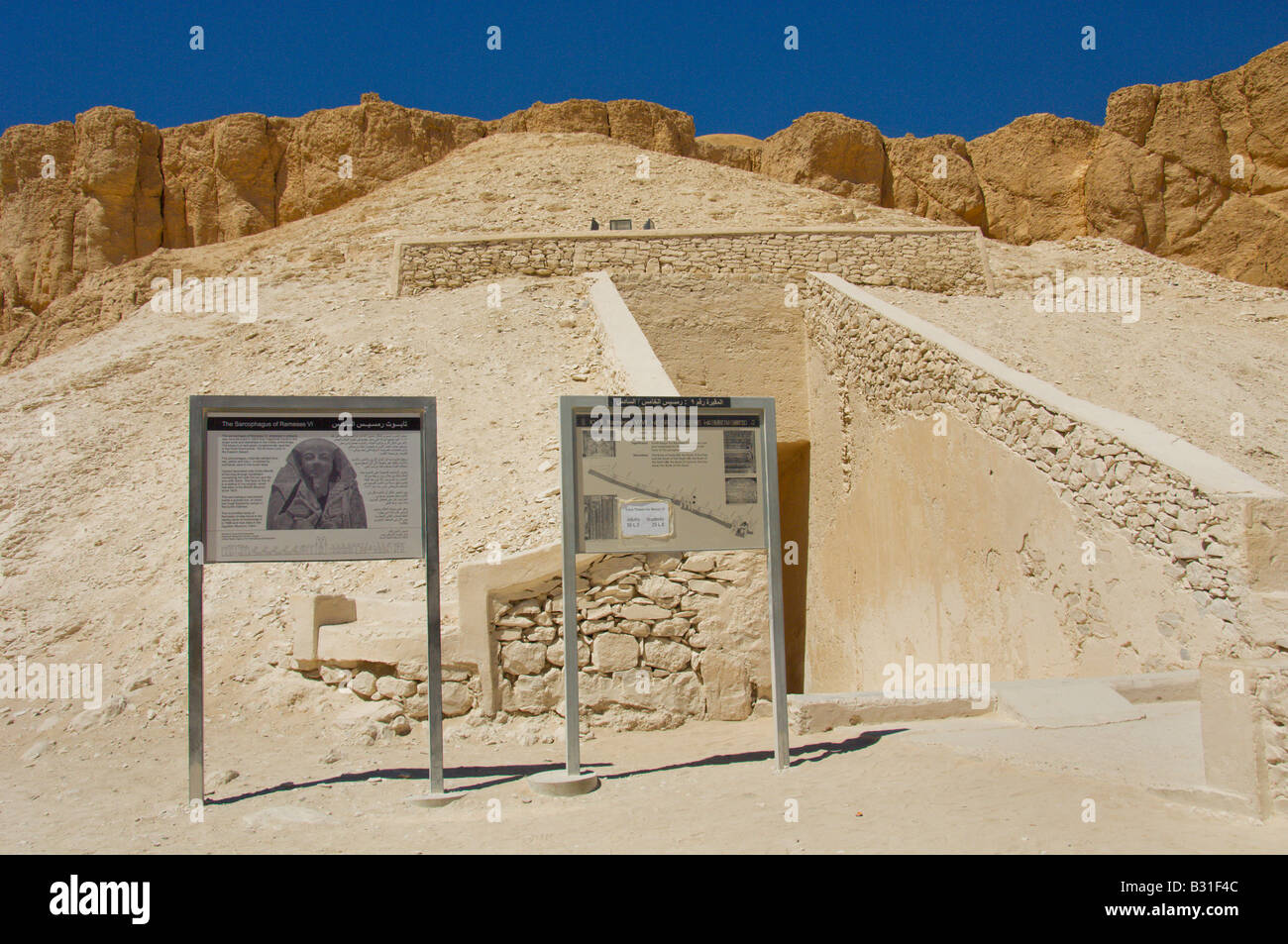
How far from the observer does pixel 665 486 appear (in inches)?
193

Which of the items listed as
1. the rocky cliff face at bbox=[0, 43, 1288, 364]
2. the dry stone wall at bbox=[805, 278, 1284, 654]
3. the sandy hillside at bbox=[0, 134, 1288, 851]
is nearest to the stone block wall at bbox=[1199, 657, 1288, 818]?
the sandy hillside at bbox=[0, 134, 1288, 851]

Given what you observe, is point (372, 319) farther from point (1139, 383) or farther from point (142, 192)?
point (142, 192)

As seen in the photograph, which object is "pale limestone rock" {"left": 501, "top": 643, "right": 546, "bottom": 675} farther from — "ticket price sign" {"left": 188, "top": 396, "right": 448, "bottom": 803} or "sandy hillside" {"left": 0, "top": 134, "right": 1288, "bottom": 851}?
"ticket price sign" {"left": 188, "top": 396, "right": 448, "bottom": 803}

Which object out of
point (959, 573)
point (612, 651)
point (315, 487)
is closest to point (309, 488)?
point (315, 487)

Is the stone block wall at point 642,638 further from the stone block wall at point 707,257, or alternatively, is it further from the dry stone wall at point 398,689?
the stone block wall at point 707,257

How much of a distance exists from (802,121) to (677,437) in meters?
26.0

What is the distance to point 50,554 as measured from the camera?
809 centimetres

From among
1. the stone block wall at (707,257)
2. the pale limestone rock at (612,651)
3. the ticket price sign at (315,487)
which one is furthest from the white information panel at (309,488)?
the stone block wall at (707,257)

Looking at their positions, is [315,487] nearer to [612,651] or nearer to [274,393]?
[612,651]

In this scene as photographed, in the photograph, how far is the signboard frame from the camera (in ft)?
15.5

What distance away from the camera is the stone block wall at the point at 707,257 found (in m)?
14.3

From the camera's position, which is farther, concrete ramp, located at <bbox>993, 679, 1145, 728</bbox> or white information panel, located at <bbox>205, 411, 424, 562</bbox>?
concrete ramp, located at <bbox>993, 679, 1145, 728</bbox>

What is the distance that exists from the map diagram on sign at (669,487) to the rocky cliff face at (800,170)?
2353 cm

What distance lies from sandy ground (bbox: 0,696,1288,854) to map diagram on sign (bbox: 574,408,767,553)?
1.16m
